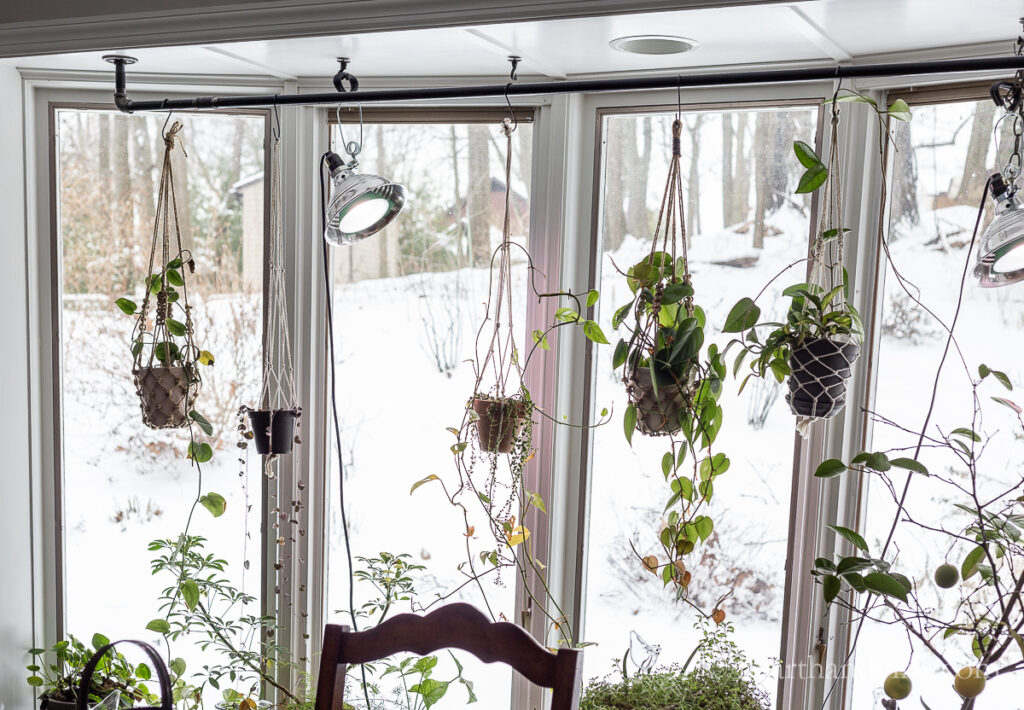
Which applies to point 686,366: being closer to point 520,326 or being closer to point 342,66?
point 520,326

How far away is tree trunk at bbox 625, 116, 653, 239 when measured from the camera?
1.99 m

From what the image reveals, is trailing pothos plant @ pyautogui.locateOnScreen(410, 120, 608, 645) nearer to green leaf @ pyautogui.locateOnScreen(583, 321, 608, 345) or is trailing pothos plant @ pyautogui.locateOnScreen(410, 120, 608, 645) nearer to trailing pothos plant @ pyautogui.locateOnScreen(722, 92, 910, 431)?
green leaf @ pyautogui.locateOnScreen(583, 321, 608, 345)

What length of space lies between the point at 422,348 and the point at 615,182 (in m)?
0.62

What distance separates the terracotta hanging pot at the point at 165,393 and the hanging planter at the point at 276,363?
148 millimetres

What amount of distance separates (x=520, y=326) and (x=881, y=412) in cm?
82

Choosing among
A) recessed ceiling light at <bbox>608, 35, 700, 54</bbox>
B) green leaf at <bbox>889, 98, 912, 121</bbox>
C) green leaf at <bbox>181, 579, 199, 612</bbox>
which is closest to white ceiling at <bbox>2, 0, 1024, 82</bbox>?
recessed ceiling light at <bbox>608, 35, 700, 54</bbox>

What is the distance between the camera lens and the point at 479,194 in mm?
2104

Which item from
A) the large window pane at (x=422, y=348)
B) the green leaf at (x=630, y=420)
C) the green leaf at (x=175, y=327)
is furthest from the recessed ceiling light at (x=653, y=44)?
the green leaf at (x=175, y=327)

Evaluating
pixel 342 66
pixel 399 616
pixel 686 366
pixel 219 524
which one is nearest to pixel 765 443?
pixel 686 366

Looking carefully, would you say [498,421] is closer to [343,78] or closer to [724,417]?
[724,417]

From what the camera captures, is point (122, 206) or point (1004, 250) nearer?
point (1004, 250)

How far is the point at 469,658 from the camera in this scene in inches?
86.4

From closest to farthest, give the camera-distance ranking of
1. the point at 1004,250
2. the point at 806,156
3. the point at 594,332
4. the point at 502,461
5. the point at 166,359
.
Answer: the point at 1004,250 < the point at 806,156 < the point at 594,332 < the point at 166,359 < the point at 502,461

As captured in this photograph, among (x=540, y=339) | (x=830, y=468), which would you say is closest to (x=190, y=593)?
(x=540, y=339)
